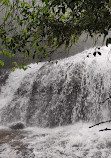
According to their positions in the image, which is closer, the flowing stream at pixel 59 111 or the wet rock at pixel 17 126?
the flowing stream at pixel 59 111

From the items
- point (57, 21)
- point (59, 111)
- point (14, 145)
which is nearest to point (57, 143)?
point (14, 145)

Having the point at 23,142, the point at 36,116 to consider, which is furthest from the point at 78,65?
the point at 23,142

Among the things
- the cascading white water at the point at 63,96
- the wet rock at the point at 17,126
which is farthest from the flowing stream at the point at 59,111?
the wet rock at the point at 17,126

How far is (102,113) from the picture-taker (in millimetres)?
7484

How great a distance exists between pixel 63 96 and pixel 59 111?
75 cm

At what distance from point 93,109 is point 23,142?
3278 millimetres

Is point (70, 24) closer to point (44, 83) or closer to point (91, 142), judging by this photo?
point (91, 142)

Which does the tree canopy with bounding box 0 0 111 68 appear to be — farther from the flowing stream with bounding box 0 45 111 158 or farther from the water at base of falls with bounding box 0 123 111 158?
the water at base of falls with bounding box 0 123 111 158

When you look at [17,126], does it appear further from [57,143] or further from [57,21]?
[57,21]

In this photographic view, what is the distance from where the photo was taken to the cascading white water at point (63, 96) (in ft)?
25.3

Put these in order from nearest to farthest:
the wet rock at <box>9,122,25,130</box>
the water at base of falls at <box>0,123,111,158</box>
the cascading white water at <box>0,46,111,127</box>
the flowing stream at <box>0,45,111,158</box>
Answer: the water at base of falls at <box>0,123,111,158</box> → the flowing stream at <box>0,45,111,158</box> → the wet rock at <box>9,122,25,130</box> → the cascading white water at <box>0,46,111,127</box>

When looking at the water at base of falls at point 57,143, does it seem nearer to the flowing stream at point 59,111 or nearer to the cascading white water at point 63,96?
the flowing stream at point 59,111

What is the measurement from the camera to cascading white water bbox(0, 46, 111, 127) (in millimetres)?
7699

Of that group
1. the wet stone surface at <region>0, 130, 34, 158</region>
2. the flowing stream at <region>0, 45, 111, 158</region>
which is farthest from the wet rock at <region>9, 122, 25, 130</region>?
the wet stone surface at <region>0, 130, 34, 158</region>
